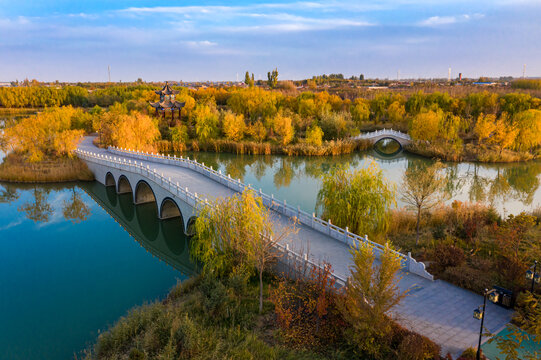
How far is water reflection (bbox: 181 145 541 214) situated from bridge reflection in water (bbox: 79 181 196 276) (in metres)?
9.00

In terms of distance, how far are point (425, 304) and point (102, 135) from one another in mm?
42586

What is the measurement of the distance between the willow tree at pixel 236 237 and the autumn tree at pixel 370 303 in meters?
4.02

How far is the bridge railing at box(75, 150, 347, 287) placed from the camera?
13578 millimetres

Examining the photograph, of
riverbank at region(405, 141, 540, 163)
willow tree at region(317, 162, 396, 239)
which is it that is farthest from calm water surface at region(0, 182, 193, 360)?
riverbank at region(405, 141, 540, 163)

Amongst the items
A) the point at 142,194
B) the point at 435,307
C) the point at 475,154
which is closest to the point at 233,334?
the point at 435,307

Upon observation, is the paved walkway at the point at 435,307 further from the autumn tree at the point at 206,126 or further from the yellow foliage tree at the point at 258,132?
the autumn tree at the point at 206,126

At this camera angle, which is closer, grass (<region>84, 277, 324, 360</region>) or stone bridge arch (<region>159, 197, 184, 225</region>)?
grass (<region>84, 277, 324, 360</region>)

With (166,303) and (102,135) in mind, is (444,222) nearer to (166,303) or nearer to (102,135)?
(166,303)

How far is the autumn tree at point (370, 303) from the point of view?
9.88 metres

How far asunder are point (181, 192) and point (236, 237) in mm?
8421

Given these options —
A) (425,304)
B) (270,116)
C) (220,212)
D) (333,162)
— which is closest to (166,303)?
(220,212)

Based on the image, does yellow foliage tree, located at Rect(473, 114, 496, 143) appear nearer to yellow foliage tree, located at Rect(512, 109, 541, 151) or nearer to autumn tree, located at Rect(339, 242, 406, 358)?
yellow foliage tree, located at Rect(512, 109, 541, 151)

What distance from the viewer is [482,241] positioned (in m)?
17.5

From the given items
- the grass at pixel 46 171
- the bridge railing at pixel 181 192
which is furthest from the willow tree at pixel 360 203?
the grass at pixel 46 171
